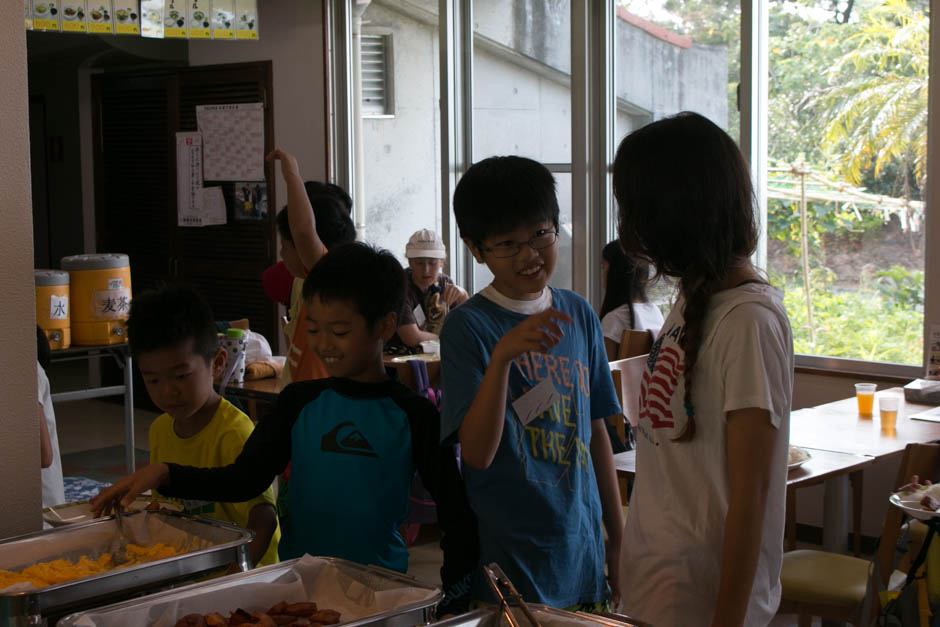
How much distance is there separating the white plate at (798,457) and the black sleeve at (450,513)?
1.42 m

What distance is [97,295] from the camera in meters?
Result: 4.32

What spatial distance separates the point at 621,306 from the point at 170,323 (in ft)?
9.95

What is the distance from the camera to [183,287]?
73.5 inches

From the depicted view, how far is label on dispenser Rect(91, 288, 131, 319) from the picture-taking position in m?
4.32

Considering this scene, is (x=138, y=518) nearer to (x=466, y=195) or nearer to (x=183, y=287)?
(x=183, y=287)

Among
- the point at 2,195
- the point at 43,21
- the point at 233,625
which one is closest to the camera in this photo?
the point at 233,625

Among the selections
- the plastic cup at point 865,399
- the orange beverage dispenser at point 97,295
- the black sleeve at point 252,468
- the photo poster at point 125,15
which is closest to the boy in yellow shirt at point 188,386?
the black sleeve at point 252,468

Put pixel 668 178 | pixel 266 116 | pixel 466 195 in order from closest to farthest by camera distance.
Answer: pixel 668 178 → pixel 466 195 → pixel 266 116

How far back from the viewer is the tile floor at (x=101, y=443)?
4332mm

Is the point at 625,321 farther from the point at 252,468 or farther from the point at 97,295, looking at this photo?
the point at 252,468

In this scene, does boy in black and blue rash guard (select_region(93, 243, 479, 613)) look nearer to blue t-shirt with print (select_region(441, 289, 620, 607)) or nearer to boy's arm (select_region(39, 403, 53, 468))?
blue t-shirt with print (select_region(441, 289, 620, 607))

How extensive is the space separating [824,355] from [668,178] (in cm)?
351


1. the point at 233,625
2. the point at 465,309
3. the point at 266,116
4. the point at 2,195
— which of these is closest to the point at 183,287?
the point at 2,195

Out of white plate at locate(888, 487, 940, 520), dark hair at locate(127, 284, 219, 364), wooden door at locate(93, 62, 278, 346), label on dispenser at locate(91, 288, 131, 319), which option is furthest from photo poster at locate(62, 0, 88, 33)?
white plate at locate(888, 487, 940, 520)
